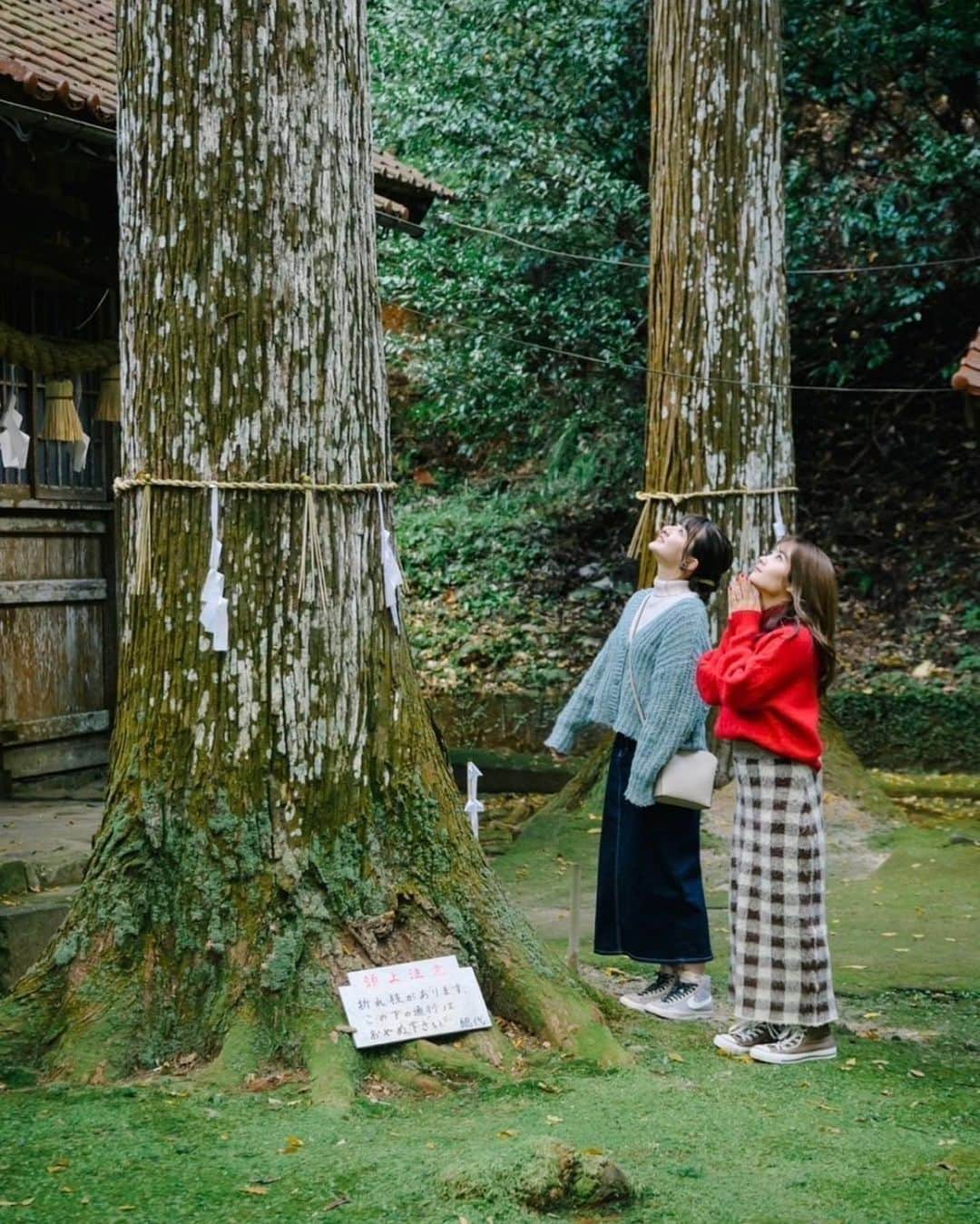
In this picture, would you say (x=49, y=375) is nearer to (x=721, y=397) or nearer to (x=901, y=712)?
(x=721, y=397)

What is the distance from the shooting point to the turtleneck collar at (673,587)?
5648 millimetres

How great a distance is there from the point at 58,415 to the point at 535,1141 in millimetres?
5916

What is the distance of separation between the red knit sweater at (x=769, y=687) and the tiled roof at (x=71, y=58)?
379cm

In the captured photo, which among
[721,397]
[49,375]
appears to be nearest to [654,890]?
[721,397]

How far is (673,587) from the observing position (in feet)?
18.6

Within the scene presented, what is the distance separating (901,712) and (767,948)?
7458 millimetres

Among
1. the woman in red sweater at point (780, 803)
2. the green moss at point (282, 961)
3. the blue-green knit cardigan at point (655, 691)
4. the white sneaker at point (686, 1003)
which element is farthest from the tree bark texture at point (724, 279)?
the green moss at point (282, 961)

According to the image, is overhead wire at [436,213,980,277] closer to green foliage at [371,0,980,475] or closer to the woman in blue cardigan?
green foliage at [371,0,980,475]

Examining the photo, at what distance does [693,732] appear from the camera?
18.0 ft

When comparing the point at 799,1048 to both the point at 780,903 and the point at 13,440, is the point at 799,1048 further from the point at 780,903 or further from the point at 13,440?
the point at 13,440

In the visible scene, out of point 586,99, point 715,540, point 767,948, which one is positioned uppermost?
point 586,99

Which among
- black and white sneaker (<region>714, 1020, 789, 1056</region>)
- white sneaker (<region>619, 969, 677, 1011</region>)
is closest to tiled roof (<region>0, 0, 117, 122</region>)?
white sneaker (<region>619, 969, 677, 1011</region>)

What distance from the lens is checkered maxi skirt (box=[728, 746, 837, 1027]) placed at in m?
4.94

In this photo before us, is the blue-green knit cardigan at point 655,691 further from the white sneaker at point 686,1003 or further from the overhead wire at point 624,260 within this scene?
the overhead wire at point 624,260
